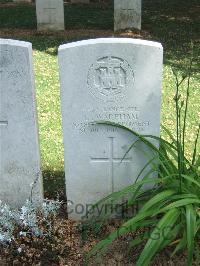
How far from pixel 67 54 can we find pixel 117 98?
535 mm

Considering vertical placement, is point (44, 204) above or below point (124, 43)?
below

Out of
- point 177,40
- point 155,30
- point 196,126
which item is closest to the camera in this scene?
point 196,126

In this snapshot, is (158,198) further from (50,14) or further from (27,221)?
(50,14)

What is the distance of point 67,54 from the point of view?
353 centimetres

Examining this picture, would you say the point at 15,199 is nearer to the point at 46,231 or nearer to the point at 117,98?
the point at 46,231

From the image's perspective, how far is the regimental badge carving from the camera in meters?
3.57

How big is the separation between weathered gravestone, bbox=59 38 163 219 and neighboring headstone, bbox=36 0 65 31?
825 cm

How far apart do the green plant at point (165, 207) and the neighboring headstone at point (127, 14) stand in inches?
311

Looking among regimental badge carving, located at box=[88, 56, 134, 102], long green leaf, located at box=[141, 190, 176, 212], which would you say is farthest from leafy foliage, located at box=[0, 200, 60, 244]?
regimental badge carving, located at box=[88, 56, 134, 102]

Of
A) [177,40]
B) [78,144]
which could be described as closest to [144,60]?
[78,144]

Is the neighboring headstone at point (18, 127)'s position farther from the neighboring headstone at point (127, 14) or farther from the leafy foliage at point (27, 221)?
the neighboring headstone at point (127, 14)

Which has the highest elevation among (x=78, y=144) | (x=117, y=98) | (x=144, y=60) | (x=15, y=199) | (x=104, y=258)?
(x=144, y=60)

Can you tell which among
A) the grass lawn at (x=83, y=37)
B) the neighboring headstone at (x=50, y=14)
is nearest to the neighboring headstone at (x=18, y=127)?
the grass lawn at (x=83, y=37)

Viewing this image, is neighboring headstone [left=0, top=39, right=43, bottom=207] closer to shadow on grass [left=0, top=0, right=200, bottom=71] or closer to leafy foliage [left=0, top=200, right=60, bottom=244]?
leafy foliage [left=0, top=200, right=60, bottom=244]
